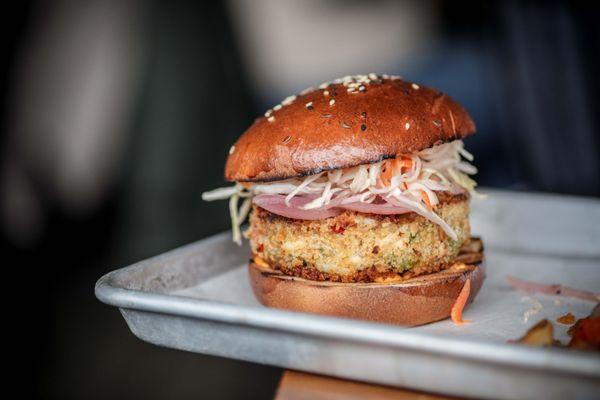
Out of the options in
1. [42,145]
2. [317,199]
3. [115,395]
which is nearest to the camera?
[317,199]

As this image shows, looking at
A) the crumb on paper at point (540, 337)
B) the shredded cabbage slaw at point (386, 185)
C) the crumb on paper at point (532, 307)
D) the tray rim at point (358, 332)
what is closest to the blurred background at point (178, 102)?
the crumb on paper at point (532, 307)

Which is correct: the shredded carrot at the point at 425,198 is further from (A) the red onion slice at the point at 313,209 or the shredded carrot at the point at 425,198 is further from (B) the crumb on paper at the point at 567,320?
(B) the crumb on paper at the point at 567,320

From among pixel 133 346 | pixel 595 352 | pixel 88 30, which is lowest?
pixel 133 346

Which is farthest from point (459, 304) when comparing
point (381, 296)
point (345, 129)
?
point (345, 129)

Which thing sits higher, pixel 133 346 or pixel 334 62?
pixel 334 62

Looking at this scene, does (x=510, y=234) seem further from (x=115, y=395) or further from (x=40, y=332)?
(x=40, y=332)

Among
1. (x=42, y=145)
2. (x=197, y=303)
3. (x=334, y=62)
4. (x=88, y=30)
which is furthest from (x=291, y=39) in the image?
(x=197, y=303)

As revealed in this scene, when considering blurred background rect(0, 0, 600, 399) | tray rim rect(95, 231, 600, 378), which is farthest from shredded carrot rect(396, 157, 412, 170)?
blurred background rect(0, 0, 600, 399)
